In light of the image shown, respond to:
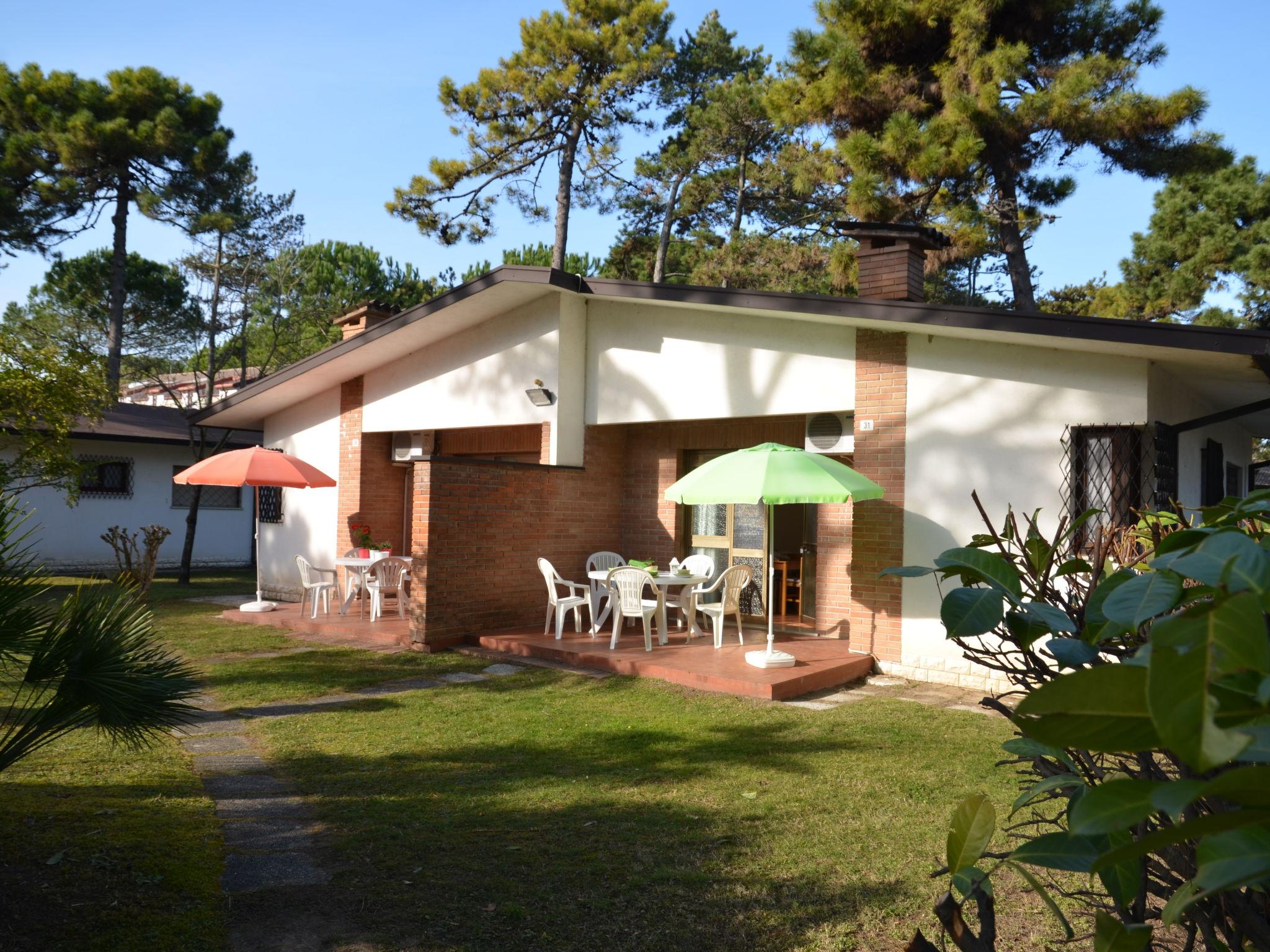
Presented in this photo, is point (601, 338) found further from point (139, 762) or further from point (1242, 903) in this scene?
point (1242, 903)

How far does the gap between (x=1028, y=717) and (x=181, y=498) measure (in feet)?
78.3

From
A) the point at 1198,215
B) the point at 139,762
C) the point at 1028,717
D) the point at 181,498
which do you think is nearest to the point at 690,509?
the point at 139,762

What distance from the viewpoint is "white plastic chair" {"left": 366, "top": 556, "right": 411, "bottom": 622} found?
12266 mm

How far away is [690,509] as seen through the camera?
1295 cm

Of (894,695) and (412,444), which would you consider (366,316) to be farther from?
(894,695)

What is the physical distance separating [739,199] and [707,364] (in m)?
13.1

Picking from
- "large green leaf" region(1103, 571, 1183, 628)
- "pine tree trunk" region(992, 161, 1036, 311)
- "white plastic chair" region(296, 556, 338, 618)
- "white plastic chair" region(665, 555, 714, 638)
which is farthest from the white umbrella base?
"pine tree trunk" region(992, 161, 1036, 311)

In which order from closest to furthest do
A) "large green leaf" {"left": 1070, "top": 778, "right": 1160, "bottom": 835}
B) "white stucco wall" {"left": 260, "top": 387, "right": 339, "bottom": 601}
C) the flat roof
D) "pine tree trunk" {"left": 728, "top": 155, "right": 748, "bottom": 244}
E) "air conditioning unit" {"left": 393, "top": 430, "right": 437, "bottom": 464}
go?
"large green leaf" {"left": 1070, "top": 778, "right": 1160, "bottom": 835} < the flat roof < "air conditioning unit" {"left": 393, "top": 430, "right": 437, "bottom": 464} < "white stucco wall" {"left": 260, "top": 387, "right": 339, "bottom": 601} < "pine tree trunk" {"left": 728, "top": 155, "right": 748, "bottom": 244}

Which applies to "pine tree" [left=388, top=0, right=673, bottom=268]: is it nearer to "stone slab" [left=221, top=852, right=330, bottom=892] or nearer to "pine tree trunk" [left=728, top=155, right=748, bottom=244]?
"pine tree trunk" [left=728, top=155, right=748, bottom=244]

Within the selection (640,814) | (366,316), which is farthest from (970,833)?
(366,316)

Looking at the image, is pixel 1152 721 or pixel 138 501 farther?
pixel 138 501

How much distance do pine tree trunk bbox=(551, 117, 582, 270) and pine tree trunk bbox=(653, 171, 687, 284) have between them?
8.95ft

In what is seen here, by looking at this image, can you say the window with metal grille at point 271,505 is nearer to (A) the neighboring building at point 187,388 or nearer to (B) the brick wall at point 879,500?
(A) the neighboring building at point 187,388

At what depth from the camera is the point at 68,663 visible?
11.8ft
